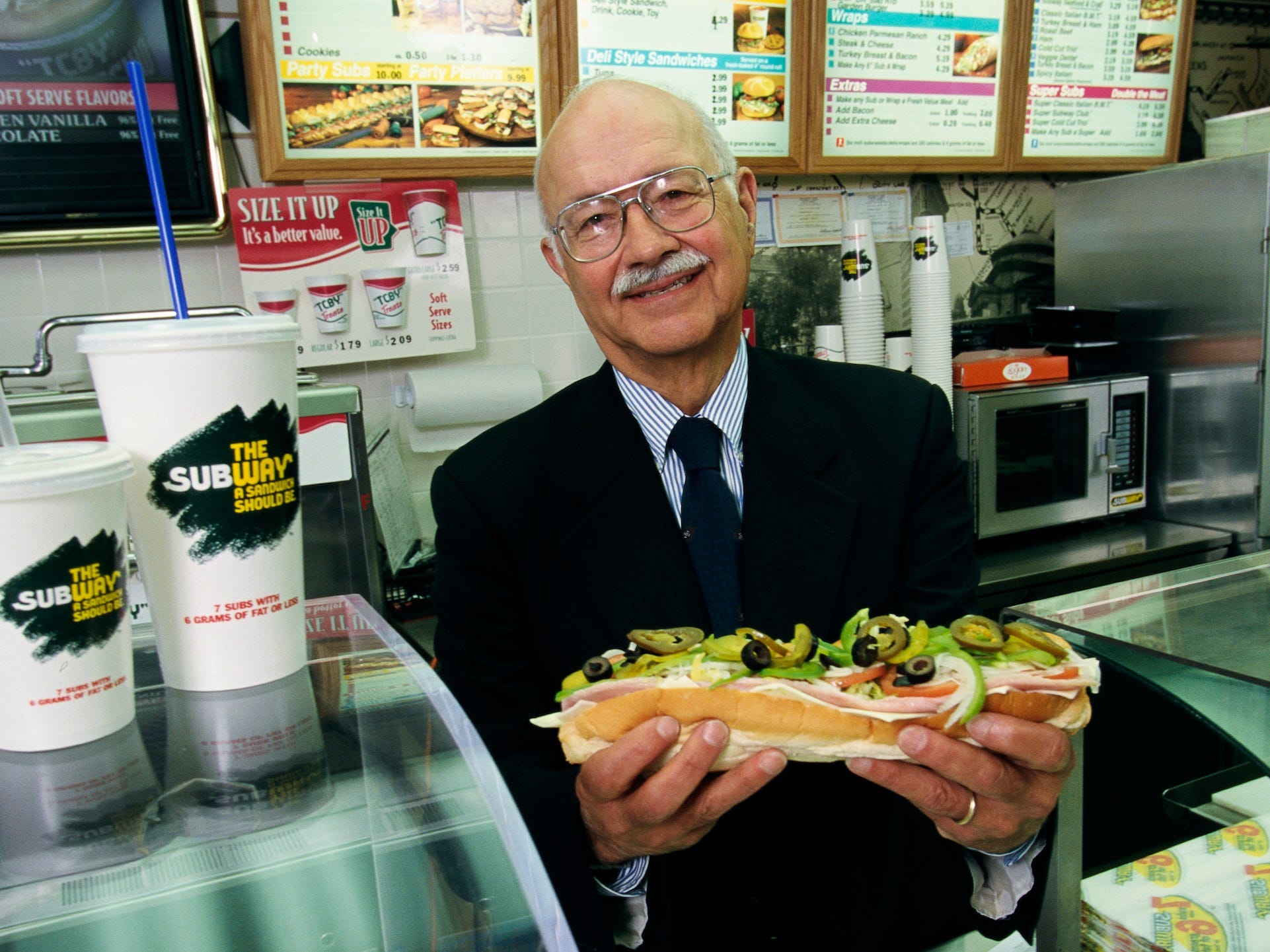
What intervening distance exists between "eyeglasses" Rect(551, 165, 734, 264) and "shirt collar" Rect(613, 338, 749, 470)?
24cm

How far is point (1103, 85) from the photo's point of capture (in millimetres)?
3500

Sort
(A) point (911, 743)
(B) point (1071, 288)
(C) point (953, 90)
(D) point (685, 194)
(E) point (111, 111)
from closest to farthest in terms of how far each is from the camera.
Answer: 1. (A) point (911, 743)
2. (D) point (685, 194)
3. (E) point (111, 111)
4. (C) point (953, 90)
5. (B) point (1071, 288)

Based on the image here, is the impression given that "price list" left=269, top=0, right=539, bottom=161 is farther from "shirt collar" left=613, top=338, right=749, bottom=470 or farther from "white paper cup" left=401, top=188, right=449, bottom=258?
"shirt collar" left=613, top=338, right=749, bottom=470

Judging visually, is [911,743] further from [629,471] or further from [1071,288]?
[1071,288]

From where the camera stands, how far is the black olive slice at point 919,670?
3.54ft

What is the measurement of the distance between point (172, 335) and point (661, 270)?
3.35 feet

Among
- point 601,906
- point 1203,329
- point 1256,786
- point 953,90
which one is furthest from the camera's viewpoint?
point 953,90

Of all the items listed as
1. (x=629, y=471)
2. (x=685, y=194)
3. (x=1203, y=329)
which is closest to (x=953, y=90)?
(x=1203, y=329)

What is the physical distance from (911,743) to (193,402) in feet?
2.60

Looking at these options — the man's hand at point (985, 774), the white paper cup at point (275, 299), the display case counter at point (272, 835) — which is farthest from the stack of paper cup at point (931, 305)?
the display case counter at point (272, 835)

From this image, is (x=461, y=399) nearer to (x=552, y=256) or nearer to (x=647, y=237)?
(x=552, y=256)

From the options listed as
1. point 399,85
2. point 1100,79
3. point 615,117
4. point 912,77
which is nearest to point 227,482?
point 615,117

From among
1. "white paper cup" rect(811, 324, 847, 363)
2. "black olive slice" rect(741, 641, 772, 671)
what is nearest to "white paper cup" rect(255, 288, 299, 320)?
"white paper cup" rect(811, 324, 847, 363)

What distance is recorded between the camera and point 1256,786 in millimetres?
1706
